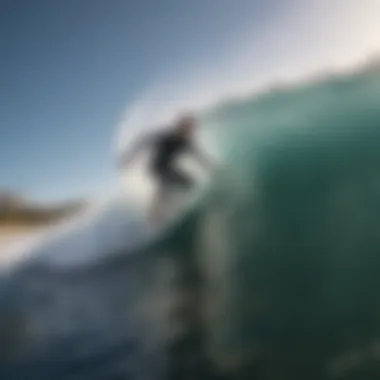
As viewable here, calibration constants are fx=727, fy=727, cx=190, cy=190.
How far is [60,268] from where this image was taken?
142 cm

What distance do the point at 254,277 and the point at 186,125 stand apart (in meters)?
0.32

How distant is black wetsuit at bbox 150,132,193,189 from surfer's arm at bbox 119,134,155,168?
1cm

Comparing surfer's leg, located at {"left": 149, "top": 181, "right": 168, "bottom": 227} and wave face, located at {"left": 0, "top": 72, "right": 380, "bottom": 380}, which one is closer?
wave face, located at {"left": 0, "top": 72, "right": 380, "bottom": 380}

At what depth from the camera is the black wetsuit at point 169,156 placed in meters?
1.39

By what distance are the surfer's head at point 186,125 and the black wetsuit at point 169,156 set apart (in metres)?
0.01

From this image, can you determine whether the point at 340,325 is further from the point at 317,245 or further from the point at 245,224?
the point at 245,224

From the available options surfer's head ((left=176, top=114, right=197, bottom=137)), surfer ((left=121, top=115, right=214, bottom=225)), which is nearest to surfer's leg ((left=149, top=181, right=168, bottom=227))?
surfer ((left=121, top=115, right=214, bottom=225))

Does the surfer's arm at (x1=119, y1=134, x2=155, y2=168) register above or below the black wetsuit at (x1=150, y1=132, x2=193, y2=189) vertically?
above

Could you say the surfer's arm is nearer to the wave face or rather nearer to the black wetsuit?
the black wetsuit

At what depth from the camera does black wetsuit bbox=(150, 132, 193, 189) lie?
1.39m

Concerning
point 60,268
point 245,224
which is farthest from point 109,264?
point 245,224

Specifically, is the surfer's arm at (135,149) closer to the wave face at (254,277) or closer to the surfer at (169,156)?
the surfer at (169,156)

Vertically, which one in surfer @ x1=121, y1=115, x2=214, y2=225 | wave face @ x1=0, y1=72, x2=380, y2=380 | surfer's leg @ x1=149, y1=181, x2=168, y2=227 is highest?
surfer @ x1=121, y1=115, x2=214, y2=225

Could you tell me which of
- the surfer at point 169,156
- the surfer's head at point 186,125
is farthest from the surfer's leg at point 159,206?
the surfer's head at point 186,125
